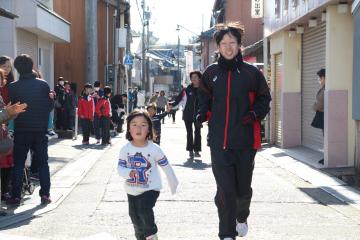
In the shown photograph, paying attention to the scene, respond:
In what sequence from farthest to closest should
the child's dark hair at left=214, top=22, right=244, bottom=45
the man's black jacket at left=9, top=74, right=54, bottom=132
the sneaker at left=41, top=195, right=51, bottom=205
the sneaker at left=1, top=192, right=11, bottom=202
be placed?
the sneaker at left=41, top=195, right=51, bottom=205 → the sneaker at left=1, top=192, right=11, bottom=202 → the man's black jacket at left=9, top=74, right=54, bottom=132 → the child's dark hair at left=214, top=22, right=244, bottom=45

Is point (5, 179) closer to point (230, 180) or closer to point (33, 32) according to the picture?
point (230, 180)

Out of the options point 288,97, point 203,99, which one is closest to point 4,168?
point 203,99

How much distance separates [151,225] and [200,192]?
12.3 feet

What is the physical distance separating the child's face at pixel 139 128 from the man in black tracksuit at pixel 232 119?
2.22 ft

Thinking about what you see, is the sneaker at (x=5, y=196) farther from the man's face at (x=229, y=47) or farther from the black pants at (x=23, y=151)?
the man's face at (x=229, y=47)

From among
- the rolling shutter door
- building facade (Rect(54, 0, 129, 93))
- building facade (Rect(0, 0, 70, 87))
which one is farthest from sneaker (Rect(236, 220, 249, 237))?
building facade (Rect(54, 0, 129, 93))

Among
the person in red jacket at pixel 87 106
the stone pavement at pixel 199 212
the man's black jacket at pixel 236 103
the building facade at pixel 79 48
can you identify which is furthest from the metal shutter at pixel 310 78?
the building facade at pixel 79 48

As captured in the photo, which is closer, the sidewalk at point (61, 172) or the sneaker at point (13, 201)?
the sidewalk at point (61, 172)

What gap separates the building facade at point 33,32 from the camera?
51.0 feet

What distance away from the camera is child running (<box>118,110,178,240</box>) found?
547 centimetres

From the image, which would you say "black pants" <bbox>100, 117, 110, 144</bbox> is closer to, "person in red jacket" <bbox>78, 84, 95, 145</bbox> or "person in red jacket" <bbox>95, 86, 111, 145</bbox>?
"person in red jacket" <bbox>95, 86, 111, 145</bbox>

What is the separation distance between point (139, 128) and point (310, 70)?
11006mm

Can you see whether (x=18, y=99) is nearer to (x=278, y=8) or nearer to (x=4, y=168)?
(x=4, y=168)

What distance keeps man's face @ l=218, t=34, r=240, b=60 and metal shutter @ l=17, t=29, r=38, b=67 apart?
11885mm
